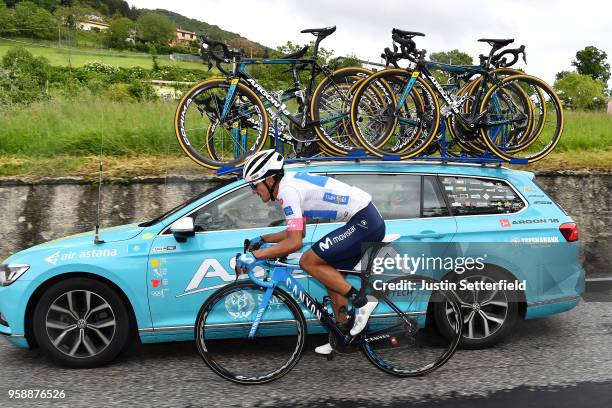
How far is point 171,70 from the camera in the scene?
44.7 metres

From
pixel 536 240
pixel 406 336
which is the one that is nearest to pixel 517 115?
pixel 536 240

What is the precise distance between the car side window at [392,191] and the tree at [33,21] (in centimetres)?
6392

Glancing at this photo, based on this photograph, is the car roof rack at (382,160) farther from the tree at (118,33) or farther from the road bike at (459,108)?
the tree at (118,33)

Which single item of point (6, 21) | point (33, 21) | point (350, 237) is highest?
point (33, 21)

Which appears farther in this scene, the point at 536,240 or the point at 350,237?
the point at 536,240

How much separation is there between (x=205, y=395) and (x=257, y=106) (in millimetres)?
3407

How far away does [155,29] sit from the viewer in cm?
8444

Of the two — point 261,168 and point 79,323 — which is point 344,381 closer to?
point 261,168

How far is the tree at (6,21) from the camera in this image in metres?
63.9

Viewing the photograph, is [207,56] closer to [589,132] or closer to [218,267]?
[218,267]

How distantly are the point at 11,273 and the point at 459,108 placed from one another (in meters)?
4.83

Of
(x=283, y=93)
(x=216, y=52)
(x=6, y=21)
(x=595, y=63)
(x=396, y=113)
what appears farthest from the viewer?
(x=595, y=63)

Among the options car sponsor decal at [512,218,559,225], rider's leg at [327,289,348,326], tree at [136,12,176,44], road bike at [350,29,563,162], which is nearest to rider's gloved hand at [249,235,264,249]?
rider's leg at [327,289,348,326]

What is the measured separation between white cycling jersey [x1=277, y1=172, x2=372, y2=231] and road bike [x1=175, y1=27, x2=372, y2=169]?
6.91 ft
